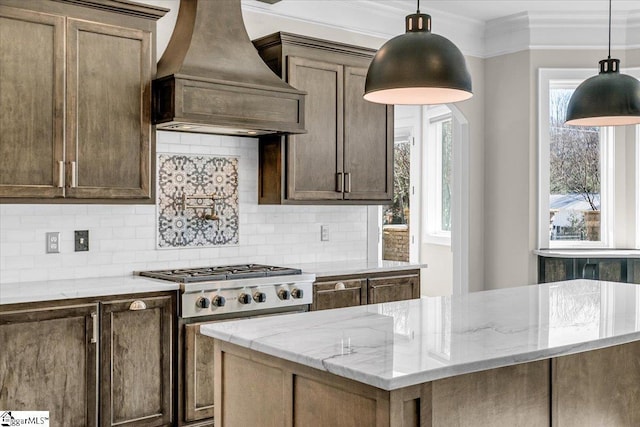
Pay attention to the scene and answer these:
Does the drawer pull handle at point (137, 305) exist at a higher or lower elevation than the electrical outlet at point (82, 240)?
lower

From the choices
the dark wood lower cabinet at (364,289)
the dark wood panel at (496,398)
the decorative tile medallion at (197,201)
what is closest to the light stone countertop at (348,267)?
the dark wood lower cabinet at (364,289)

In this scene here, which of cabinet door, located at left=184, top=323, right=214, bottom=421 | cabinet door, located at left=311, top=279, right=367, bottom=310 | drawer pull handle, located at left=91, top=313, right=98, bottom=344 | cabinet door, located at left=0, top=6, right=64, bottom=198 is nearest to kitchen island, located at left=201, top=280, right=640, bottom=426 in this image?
drawer pull handle, located at left=91, top=313, right=98, bottom=344

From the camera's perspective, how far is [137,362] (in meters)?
3.60

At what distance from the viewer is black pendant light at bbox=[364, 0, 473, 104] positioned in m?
2.37

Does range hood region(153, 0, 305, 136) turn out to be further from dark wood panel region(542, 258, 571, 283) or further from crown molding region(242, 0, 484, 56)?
dark wood panel region(542, 258, 571, 283)

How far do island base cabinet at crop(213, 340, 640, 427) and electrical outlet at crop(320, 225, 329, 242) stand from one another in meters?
2.81

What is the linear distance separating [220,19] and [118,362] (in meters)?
2.16

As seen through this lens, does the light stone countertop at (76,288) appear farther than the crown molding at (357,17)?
No

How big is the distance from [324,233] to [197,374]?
1759mm

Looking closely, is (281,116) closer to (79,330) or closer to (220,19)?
(220,19)

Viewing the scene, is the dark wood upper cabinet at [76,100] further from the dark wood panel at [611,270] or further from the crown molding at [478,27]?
the dark wood panel at [611,270]

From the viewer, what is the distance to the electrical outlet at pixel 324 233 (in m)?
5.18

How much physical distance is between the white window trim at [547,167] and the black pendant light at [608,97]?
2.66 m

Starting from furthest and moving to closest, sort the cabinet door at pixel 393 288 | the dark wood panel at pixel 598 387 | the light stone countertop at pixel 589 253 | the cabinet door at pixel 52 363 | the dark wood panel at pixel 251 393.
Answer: the light stone countertop at pixel 589 253, the cabinet door at pixel 393 288, the cabinet door at pixel 52 363, the dark wood panel at pixel 598 387, the dark wood panel at pixel 251 393
